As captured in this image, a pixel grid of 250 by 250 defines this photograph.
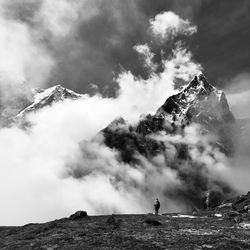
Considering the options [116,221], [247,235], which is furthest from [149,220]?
[247,235]

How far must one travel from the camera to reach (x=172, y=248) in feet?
128

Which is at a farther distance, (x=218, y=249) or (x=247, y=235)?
(x=247, y=235)

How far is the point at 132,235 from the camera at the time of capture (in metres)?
46.1

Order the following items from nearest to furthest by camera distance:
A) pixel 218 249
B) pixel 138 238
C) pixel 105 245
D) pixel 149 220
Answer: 1. pixel 218 249
2. pixel 105 245
3. pixel 138 238
4. pixel 149 220

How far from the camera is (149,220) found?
54.6m

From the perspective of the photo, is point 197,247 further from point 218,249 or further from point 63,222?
point 63,222

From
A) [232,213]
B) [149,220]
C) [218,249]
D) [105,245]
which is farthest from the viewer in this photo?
[232,213]

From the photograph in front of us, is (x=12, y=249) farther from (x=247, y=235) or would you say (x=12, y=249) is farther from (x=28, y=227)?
Answer: (x=247, y=235)

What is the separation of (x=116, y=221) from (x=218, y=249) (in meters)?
19.9

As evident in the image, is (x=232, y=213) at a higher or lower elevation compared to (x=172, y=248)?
higher

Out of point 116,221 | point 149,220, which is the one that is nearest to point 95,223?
point 116,221

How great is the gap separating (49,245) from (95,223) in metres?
13.1

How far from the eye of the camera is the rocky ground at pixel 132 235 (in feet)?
135

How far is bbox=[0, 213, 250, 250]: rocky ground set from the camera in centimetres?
4100
